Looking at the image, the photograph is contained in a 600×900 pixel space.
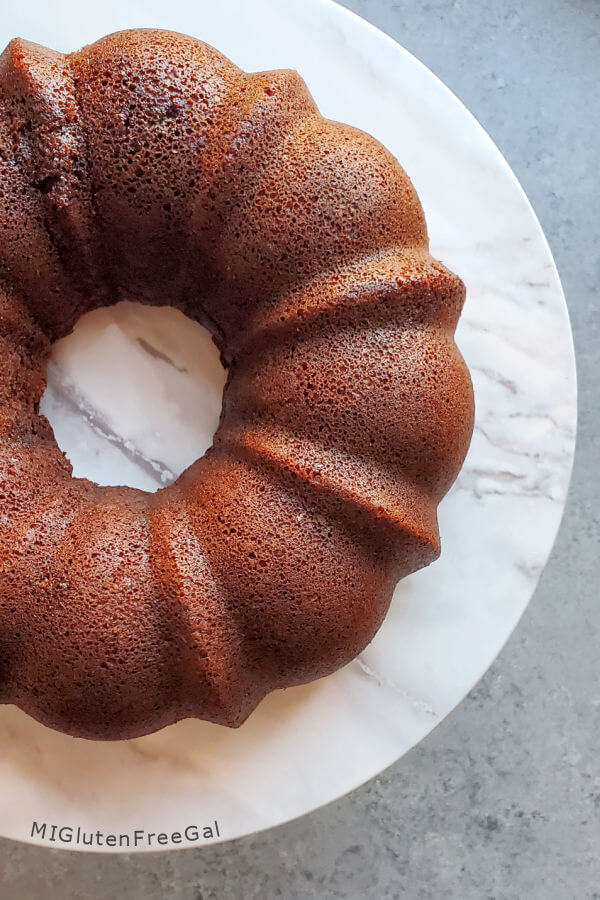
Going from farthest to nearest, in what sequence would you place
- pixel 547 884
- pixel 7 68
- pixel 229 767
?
1. pixel 547 884
2. pixel 229 767
3. pixel 7 68

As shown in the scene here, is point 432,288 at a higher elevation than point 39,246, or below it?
higher

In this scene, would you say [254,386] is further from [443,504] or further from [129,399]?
[443,504]

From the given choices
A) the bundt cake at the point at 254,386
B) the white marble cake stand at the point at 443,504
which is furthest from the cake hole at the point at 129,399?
the bundt cake at the point at 254,386

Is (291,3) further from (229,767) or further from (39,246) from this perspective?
(229,767)

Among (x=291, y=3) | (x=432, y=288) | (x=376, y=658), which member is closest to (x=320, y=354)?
(x=432, y=288)

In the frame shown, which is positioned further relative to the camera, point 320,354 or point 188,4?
point 188,4

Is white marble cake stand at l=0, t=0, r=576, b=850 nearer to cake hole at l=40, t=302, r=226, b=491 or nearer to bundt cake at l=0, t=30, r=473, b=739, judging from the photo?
cake hole at l=40, t=302, r=226, b=491

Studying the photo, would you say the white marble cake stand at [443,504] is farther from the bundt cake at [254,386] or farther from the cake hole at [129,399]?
the bundt cake at [254,386]
